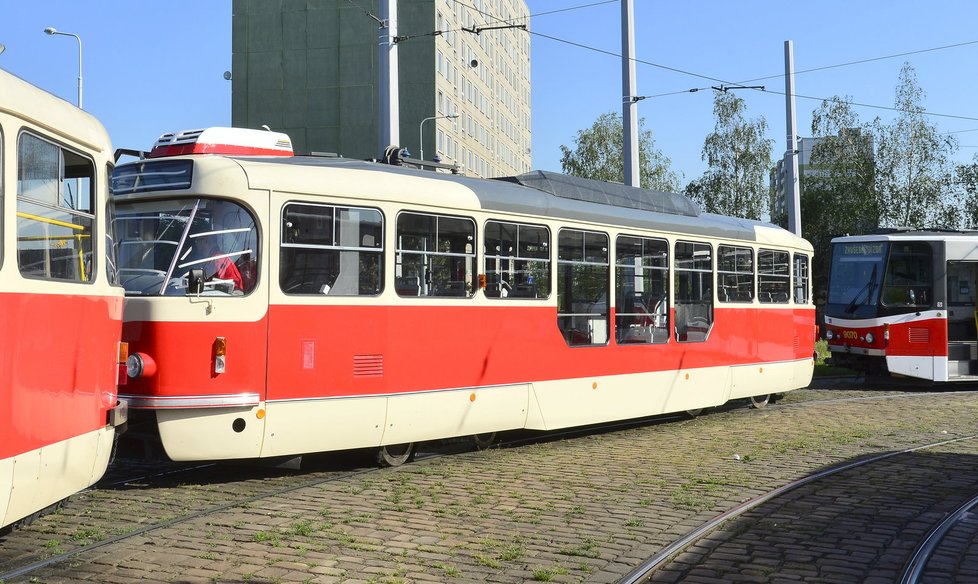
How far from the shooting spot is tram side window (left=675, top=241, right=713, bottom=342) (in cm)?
1382

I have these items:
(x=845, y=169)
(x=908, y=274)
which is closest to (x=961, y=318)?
(x=908, y=274)

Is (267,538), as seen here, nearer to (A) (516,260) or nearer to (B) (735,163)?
(A) (516,260)

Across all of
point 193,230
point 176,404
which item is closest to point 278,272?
point 193,230

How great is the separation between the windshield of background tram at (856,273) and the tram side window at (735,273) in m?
5.55

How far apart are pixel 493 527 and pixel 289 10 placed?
5683cm

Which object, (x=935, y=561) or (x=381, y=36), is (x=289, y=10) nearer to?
(x=381, y=36)

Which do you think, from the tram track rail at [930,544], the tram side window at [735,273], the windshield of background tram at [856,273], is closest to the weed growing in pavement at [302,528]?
the tram track rail at [930,544]

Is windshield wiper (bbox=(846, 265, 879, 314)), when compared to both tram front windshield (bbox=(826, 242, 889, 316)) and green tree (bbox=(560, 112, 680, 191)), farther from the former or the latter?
green tree (bbox=(560, 112, 680, 191))

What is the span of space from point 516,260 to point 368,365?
2.36 metres

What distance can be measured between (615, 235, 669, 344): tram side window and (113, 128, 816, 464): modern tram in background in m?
0.03

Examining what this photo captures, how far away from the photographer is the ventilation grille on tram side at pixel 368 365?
9.41 m

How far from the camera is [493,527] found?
7.34 meters

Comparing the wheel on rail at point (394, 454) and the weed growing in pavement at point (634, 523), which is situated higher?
the wheel on rail at point (394, 454)

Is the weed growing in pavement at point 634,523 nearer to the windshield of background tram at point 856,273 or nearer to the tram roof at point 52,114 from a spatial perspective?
the tram roof at point 52,114
